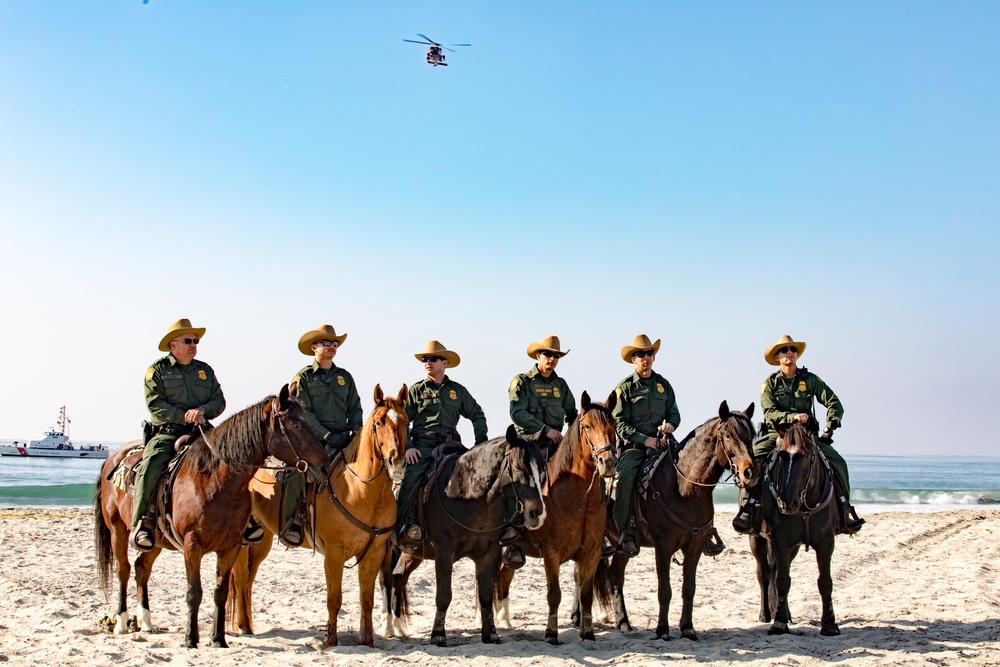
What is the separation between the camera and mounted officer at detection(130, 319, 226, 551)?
24.1 feet

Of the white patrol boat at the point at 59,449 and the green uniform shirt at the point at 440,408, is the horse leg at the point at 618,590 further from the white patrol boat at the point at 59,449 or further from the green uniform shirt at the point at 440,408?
the white patrol boat at the point at 59,449

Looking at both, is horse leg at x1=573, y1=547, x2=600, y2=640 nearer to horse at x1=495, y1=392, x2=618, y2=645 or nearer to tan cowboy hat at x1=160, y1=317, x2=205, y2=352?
horse at x1=495, y1=392, x2=618, y2=645

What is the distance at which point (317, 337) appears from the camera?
8.34 metres

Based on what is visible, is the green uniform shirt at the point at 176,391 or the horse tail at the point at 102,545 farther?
the horse tail at the point at 102,545

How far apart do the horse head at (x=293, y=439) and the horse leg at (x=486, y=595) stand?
1686 millimetres

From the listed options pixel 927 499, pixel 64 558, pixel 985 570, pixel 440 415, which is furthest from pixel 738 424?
pixel 927 499

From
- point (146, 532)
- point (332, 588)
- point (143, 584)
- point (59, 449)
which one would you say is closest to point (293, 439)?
point (332, 588)

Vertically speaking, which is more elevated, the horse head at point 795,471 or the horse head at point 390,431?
the horse head at point 390,431

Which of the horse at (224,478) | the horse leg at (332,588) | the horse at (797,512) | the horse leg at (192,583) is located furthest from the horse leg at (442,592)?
the horse at (797,512)

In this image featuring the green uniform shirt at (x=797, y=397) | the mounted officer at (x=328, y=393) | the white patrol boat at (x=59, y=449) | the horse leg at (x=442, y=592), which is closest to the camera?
the horse leg at (x=442, y=592)

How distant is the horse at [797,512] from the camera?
25.7 ft

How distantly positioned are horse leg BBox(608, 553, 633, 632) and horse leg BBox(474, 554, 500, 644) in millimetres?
1528

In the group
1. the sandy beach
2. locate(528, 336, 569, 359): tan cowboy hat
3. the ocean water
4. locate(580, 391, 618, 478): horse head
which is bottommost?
the ocean water

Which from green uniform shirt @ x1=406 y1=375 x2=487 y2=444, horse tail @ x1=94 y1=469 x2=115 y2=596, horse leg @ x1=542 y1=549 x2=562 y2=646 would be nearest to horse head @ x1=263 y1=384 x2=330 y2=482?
green uniform shirt @ x1=406 y1=375 x2=487 y2=444
